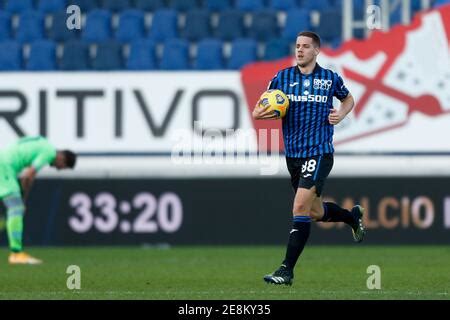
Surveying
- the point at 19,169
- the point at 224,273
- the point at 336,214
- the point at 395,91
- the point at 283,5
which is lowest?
the point at 224,273

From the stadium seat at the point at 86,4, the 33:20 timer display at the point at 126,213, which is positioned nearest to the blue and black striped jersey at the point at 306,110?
the 33:20 timer display at the point at 126,213

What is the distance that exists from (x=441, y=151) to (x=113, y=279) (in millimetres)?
6341

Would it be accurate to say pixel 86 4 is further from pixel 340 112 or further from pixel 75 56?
pixel 340 112

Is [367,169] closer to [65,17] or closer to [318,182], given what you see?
[65,17]

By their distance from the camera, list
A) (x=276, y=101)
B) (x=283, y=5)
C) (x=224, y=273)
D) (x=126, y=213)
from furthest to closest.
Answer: (x=283, y=5)
(x=126, y=213)
(x=224, y=273)
(x=276, y=101)

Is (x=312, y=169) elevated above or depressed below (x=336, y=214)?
above

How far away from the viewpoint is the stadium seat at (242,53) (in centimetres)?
1769

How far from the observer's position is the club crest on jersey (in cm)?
1079

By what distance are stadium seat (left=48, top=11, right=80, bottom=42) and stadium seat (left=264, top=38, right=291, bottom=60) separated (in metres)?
2.71

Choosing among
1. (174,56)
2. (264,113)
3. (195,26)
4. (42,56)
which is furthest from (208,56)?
(264,113)

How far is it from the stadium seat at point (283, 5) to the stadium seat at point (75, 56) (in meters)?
2.74

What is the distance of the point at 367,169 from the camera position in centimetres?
1692

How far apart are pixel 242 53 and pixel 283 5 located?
121 centimetres

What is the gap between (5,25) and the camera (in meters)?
18.4
